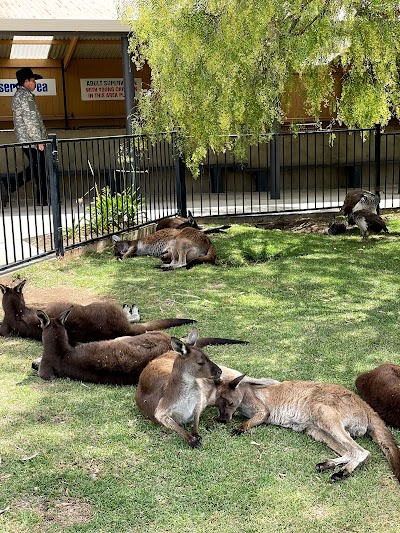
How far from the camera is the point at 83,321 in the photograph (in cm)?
653

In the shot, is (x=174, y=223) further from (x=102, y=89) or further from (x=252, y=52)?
(x=102, y=89)

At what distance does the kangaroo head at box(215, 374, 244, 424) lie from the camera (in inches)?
195

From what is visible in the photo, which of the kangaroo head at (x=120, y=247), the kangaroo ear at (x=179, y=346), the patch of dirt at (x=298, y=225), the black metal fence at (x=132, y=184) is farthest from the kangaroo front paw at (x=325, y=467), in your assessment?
the patch of dirt at (x=298, y=225)

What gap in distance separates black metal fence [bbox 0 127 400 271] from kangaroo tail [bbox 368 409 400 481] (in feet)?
18.2

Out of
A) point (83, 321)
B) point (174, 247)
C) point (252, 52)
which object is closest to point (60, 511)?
point (83, 321)

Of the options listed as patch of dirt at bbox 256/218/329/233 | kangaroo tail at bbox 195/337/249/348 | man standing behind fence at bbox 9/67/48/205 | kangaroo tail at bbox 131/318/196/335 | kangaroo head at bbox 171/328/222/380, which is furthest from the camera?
patch of dirt at bbox 256/218/329/233

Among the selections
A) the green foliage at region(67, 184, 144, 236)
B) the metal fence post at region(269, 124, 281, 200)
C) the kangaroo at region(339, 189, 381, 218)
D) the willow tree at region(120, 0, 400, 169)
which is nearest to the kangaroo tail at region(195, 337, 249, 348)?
the willow tree at region(120, 0, 400, 169)

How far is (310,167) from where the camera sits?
58.9 feet

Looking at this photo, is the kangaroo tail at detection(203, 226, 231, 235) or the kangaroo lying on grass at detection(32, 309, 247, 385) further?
the kangaroo tail at detection(203, 226, 231, 235)

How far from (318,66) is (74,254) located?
439 centimetres

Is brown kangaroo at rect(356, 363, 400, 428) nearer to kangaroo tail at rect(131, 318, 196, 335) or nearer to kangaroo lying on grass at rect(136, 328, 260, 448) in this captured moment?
kangaroo lying on grass at rect(136, 328, 260, 448)

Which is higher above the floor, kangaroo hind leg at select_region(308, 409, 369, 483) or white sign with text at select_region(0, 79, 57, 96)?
white sign with text at select_region(0, 79, 57, 96)

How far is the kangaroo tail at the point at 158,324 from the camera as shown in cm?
660

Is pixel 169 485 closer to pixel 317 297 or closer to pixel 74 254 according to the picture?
pixel 317 297
